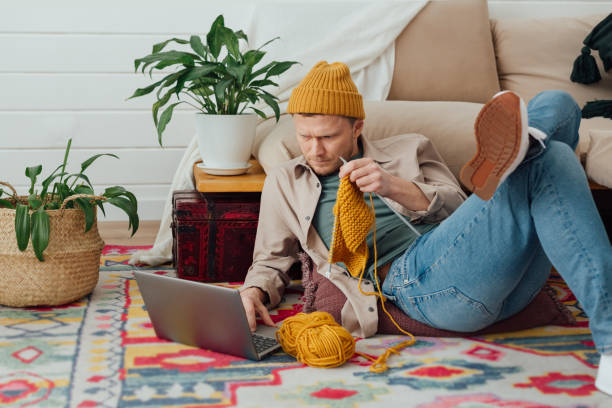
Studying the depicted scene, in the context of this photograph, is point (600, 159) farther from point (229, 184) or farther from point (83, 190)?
point (83, 190)

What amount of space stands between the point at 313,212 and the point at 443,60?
3.89ft

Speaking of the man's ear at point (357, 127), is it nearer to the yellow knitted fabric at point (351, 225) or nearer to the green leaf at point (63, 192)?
the yellow knitted fabric at point (351, 225)

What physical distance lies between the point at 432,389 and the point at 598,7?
2.38 meters

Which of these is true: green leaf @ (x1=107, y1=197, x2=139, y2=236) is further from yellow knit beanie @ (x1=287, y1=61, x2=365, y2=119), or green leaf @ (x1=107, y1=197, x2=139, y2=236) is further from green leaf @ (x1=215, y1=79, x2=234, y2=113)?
yellow knit beanie @ (x1=287, y1=61, x2=365, y2=119)

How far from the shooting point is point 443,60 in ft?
8.79

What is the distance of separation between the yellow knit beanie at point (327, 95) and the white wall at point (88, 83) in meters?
→ 1.34

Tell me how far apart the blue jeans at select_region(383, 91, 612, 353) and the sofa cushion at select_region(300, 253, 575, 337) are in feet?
0.12

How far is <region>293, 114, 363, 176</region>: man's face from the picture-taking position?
5.59 ft

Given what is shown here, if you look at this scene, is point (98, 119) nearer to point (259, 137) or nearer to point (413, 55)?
point (259, 137)

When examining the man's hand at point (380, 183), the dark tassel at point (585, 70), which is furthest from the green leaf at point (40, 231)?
the dark tassel at point (585, 70)

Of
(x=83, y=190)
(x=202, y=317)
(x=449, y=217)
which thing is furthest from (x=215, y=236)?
(x=449, y=217)

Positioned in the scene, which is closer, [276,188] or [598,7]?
[276,188]

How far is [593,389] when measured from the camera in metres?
1.41

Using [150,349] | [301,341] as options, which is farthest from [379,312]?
[150,349]
